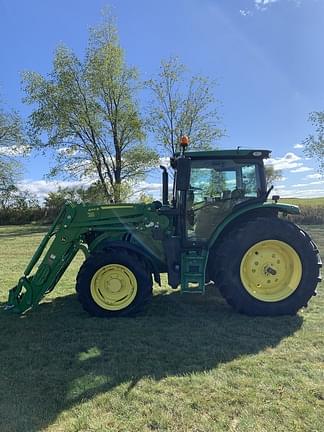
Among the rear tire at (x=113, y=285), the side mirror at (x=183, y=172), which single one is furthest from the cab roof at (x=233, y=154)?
the rear tire at (x=113, y=285)

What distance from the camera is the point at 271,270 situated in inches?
216

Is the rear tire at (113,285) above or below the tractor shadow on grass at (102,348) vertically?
above

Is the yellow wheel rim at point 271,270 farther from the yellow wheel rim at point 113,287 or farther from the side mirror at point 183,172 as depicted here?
the yellow wheel rim at point 113,287

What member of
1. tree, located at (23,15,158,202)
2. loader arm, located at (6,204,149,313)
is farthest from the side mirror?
tree, located at (23,15,158,202)

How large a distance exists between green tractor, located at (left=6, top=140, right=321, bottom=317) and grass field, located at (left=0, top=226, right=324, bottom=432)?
30 cm

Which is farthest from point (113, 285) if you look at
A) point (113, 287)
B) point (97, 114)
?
point (97, 114)

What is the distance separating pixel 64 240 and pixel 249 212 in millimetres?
2559

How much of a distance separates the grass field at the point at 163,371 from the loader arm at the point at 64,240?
0.97ft

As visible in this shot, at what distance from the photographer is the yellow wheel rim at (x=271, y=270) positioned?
544cm

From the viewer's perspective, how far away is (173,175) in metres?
5.86

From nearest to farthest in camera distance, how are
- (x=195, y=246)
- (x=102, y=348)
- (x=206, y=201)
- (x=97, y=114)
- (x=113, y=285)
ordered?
(x=102, y=348), (x=113, y=285), (x=195, y=246), (x=206, y=201), (x=97, y=114)

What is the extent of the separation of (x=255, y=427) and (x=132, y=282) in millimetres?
2884

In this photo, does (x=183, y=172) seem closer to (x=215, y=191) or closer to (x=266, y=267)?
(x=215, y=191)

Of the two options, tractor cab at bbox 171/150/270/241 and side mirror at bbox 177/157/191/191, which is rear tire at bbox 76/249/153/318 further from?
side mirror at bbox 177/157/191/191
